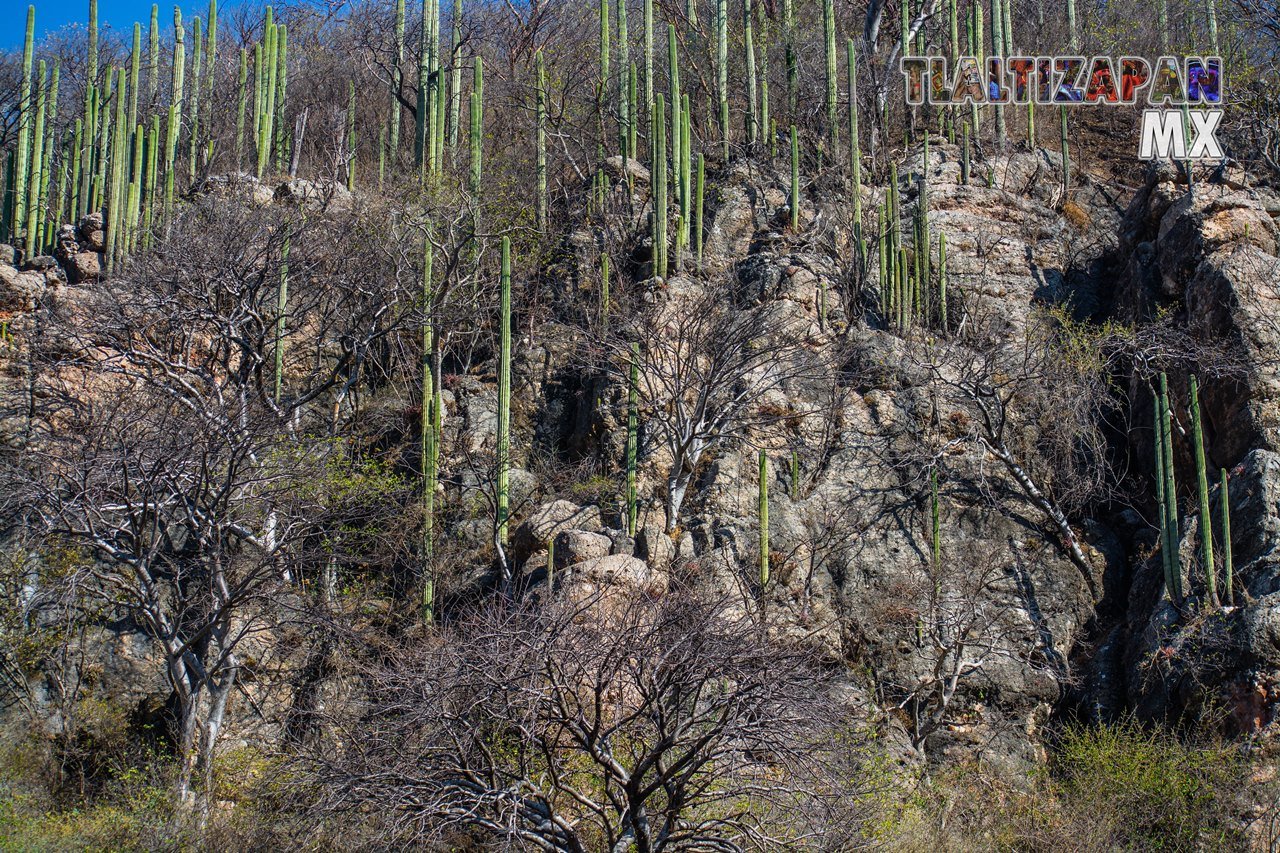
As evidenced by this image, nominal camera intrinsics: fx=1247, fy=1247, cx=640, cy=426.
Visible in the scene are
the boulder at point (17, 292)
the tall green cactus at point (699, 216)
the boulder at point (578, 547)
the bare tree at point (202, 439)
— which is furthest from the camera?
the boulder at point (17, 292)

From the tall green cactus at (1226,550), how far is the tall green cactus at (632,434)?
6.76 m

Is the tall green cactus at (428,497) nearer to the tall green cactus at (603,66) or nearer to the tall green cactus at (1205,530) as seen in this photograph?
the tall green cactus at (603,66)

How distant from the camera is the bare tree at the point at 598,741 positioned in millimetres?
10508

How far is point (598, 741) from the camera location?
35.3 ft

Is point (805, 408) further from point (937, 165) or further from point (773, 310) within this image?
point (937, 165)

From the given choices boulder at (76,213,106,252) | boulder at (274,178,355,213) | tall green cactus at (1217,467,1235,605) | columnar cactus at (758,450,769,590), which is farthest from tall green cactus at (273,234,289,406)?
tall green cactus at (1217,467,1235,605)

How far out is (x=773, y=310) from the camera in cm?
1869

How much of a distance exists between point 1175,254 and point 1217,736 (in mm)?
7774

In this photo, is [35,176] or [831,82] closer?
[35,176]

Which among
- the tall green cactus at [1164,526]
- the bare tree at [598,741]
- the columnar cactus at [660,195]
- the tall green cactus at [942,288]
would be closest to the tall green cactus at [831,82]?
the tall green cactus at [942,288]

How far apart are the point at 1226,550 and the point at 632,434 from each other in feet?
23.1

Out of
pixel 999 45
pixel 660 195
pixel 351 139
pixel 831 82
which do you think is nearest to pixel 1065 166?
pixel 999 45

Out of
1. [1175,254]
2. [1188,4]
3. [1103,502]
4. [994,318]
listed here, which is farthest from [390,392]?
[1188,4]

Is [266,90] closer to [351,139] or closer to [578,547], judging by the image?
[351,139]
